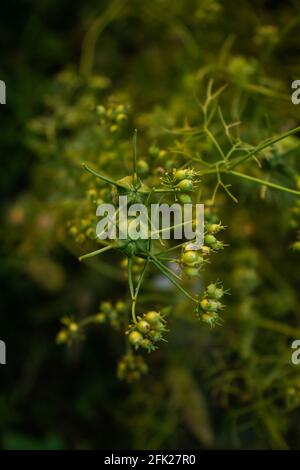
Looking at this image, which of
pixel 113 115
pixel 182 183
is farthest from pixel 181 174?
pixel 113 115

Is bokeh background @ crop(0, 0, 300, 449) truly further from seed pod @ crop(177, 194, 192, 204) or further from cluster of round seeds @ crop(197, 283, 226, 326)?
cluster of round seeds @ crop(197, 283, 226, 326)

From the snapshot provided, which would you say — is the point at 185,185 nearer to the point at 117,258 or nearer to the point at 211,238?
the point at 211,238

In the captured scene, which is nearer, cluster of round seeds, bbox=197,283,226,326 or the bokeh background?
cluster of round seeds, bbox=197,283,226,326

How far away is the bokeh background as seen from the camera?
192 cm

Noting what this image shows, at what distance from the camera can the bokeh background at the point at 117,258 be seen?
1924 millimetres

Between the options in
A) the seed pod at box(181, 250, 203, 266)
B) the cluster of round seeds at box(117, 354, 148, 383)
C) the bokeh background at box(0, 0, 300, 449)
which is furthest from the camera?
the bokeh background at box(0, 0, 300, 449)

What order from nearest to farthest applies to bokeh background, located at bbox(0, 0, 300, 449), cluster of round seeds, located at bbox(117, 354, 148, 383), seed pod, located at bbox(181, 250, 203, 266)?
seed pod, located at bbox(181, 250, 203, 266) < cluster of round seeds, located at bbox(117, 354, 148, 383) < bokeh background, located at bbox(0, 0, 300, 449)

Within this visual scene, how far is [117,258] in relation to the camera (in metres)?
2.46

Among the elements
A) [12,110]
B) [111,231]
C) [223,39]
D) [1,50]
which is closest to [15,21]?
[1,50]

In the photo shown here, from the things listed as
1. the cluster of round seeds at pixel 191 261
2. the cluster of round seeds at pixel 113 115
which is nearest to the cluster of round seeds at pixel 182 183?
the cluster of round seeds at pixel 191 261

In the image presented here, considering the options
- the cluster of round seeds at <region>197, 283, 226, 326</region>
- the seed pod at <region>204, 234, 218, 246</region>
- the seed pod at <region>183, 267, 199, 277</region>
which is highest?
the seed pod at <region>204, 234, 218, 246</region>

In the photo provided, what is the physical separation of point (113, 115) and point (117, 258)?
1113mm

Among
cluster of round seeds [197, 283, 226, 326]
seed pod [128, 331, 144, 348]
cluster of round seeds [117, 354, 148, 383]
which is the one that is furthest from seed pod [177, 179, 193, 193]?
cluster of round seeds [117, 354, 148, 383]

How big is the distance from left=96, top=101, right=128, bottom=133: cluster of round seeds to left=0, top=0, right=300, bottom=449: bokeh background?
0.18 m
